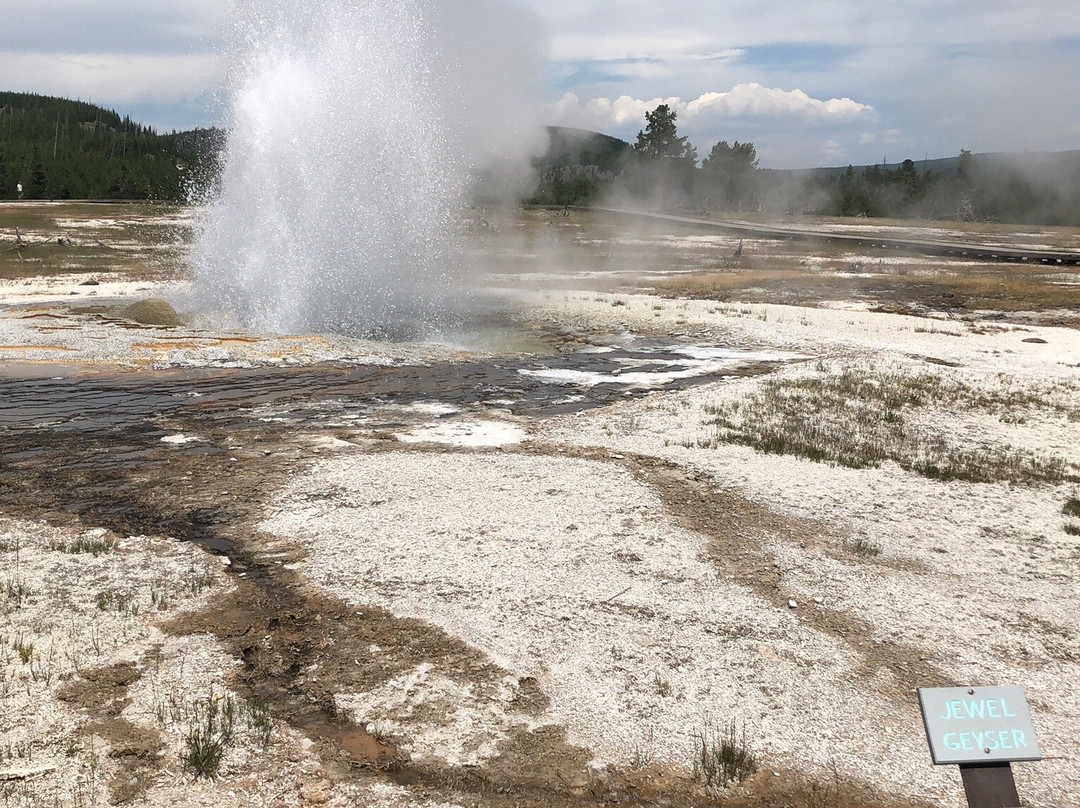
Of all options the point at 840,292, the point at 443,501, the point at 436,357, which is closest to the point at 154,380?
the point at 436,357

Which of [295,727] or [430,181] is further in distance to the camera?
[430,181]

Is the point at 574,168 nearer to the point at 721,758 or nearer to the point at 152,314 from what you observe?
the point at 152,314

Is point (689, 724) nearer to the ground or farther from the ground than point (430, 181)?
nearer to the ground

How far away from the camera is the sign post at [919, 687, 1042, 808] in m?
2.95

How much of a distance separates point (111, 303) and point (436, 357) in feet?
33.9

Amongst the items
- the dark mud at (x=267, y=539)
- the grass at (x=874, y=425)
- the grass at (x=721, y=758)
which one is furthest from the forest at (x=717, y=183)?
the grass at (x=721, y=758)

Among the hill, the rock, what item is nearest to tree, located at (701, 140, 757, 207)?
the hill

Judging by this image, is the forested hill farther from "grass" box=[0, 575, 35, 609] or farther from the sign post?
the sign post

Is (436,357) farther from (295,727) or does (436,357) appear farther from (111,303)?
(295,727)

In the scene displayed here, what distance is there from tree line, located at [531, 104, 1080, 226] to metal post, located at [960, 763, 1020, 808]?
250ft

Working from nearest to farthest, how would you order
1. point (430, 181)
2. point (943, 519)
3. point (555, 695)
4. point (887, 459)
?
point (555, 695) < point (943, 519) < point (887, 459) < point (430, 181)

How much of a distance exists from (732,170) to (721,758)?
9322 cm

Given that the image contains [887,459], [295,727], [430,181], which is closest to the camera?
[295,727]

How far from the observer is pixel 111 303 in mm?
21578
